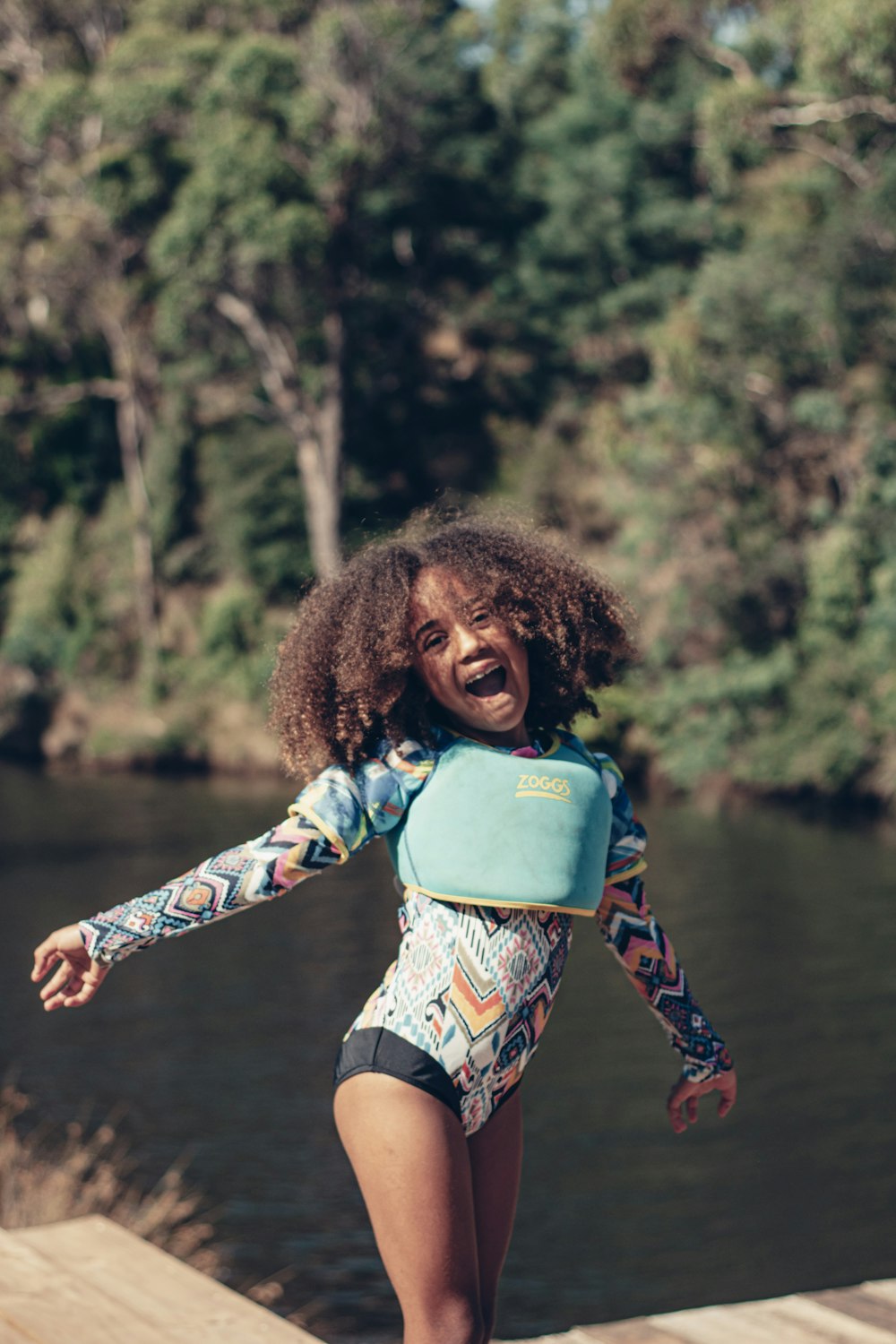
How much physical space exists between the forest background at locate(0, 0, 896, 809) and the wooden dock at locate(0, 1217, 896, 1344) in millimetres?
14350

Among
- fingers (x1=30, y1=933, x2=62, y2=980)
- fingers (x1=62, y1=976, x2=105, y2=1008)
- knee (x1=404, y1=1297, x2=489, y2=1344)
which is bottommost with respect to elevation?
knee (x1=404, y1=1297, x2=489, y2=1344)

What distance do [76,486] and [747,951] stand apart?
18.8 meters

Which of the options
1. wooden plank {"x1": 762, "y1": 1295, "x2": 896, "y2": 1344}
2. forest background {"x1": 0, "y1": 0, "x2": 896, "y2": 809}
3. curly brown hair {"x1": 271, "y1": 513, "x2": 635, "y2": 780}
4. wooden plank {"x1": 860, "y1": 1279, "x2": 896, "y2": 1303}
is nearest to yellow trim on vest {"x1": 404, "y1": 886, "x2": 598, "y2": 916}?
curly brown hair {"x1": 271, "y1": 513, "x2": 635, "y2": 780}

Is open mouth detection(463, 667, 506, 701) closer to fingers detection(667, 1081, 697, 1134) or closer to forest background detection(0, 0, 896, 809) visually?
fingers detection(667, 1081, 697, 1134)

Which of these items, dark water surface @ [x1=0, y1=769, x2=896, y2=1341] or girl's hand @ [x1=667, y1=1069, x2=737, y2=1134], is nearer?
girl's hand @ [x1=667, y1=1069, x2=737, y2=1134]

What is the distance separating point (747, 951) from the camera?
1233cm

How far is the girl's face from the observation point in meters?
2.63

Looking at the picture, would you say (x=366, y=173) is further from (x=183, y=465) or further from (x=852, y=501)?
(x=852, y=501)

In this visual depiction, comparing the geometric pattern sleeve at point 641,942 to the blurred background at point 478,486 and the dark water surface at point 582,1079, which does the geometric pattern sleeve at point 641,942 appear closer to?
the dark water surface at point 582,1079

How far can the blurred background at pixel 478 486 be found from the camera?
873 cm

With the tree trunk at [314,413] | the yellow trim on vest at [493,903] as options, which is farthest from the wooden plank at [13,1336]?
the tree trunk at [314,413]

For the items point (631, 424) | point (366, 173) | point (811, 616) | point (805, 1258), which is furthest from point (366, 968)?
point (366, 173)

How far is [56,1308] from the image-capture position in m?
3.41

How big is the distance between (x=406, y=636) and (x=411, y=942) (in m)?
0.46
